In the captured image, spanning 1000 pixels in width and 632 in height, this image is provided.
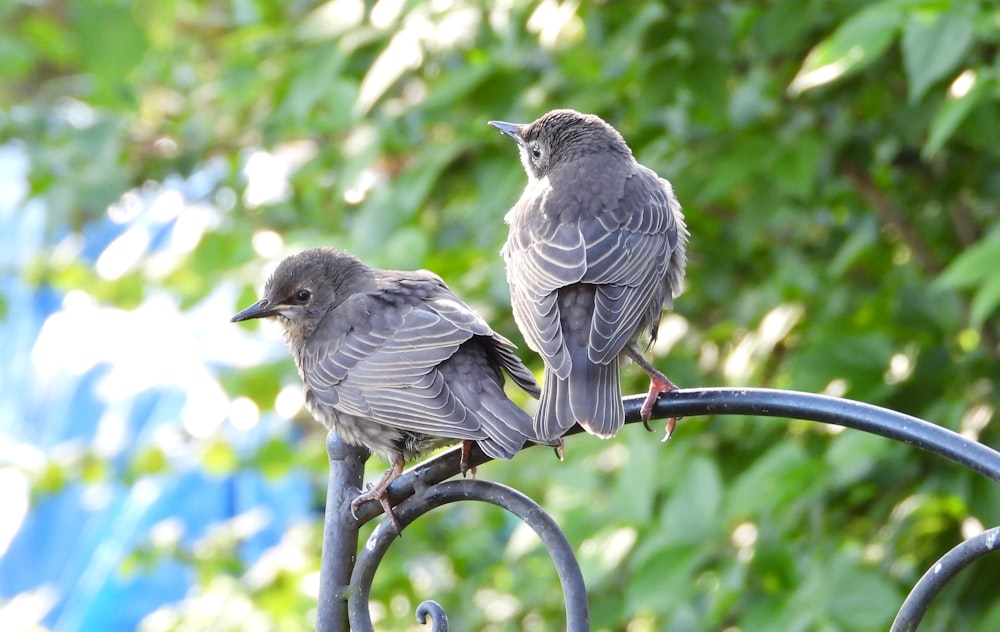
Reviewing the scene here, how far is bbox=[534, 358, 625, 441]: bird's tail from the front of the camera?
2160 millimetres

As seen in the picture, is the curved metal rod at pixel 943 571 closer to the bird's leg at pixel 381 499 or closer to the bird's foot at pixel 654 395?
the bird's foot at pixel 654 395

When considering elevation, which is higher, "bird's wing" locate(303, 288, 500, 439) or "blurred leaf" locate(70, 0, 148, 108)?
"blurred leaf" locate(70, 0, 148, 108)

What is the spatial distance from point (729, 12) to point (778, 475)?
140cm

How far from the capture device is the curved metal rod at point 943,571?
176 centimetres

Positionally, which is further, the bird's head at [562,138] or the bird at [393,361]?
the bird's head at [562,138]

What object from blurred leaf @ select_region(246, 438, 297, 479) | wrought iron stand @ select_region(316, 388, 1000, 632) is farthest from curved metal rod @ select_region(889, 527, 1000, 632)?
blurred leaf @ select_region(246, 438, 297, 479)

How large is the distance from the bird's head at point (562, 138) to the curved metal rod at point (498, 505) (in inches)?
51.5

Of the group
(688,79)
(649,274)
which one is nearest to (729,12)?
(688,79)

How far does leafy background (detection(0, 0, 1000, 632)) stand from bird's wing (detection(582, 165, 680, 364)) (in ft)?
1.46

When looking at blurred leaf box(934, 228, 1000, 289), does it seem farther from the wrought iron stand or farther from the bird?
the bird

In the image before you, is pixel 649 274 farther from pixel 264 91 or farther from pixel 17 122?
pixel 17 122

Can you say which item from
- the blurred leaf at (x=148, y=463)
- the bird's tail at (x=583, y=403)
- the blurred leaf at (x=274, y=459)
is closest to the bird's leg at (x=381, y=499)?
the bird's tail at (x=583, y=403)

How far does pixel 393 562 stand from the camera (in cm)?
479

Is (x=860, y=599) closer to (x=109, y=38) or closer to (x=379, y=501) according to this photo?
(x=379, y=501)
